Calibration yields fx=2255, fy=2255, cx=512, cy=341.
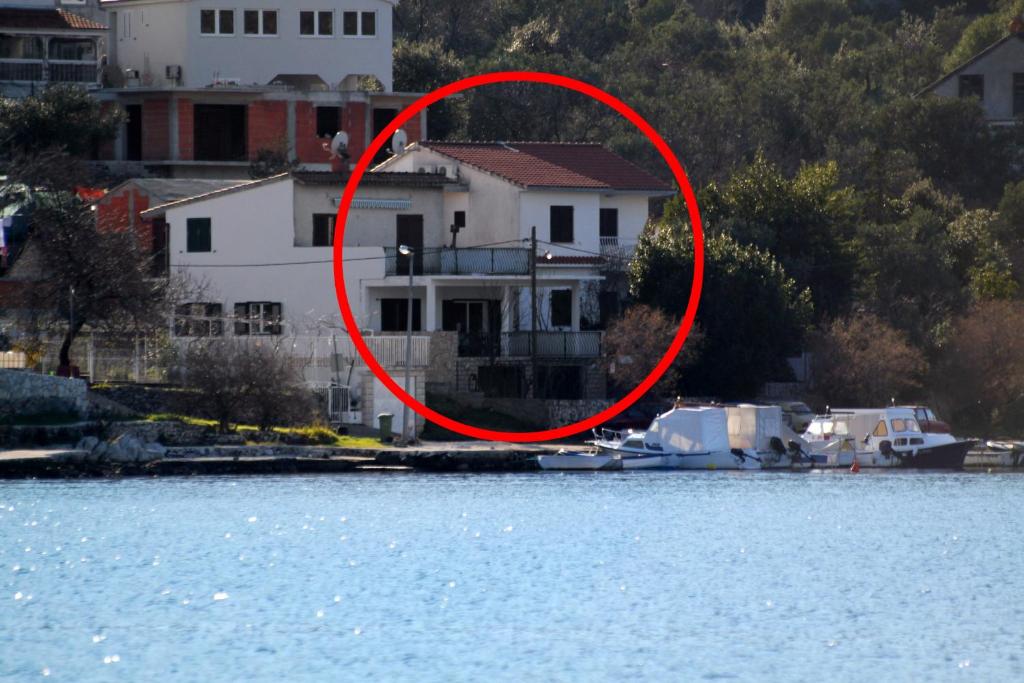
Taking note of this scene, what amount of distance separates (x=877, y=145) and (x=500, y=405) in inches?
1706

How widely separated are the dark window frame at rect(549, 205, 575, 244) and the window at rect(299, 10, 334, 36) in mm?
19242

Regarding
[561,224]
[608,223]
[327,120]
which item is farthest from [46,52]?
[608,223]

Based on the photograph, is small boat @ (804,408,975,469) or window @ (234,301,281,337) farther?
window @ (234,301,281,337)

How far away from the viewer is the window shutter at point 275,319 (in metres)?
67.7

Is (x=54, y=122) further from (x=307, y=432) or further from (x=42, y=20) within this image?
(x=307, y=432)

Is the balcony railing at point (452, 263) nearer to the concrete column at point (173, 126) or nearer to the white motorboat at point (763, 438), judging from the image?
the white motorboat at point (763, 438)

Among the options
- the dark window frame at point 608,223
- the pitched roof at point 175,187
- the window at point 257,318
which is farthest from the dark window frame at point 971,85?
the window at point 257,318

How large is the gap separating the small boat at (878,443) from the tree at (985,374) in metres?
10.7

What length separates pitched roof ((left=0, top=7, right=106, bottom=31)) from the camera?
8612 cm

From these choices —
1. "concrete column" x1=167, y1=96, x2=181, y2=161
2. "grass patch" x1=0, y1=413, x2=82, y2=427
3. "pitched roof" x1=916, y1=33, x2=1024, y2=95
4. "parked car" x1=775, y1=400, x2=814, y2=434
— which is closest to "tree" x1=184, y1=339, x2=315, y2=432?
"grass patch" x1=0, y1=413, x2=82, y2=427

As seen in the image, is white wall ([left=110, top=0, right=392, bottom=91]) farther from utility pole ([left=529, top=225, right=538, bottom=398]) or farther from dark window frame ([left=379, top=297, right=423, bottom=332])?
utility pole ([left=529, top=225, right=538, bottom=398])

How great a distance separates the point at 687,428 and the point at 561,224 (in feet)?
40.7

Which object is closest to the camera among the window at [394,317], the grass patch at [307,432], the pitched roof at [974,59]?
the grass patch at [307,432]

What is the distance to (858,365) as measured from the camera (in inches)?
2891
